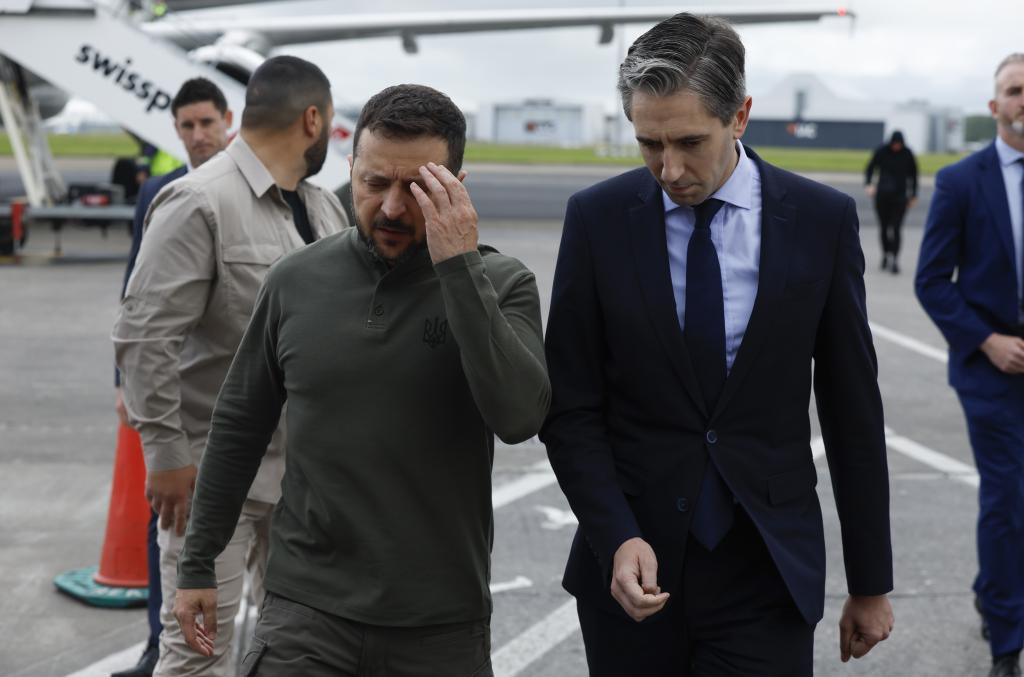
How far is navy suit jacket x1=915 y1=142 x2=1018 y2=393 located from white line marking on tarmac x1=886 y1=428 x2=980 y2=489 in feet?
10.5

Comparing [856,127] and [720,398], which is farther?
[856,127]

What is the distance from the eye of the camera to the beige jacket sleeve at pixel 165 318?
3.79m

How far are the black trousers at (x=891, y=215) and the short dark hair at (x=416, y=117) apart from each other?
17.2 meters

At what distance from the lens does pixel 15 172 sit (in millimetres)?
40562

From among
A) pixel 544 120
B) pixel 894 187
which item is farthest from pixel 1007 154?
pixel 544 120

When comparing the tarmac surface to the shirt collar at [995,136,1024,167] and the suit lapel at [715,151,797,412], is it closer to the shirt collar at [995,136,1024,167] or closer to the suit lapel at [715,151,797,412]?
the shirt collar at [995,136,1024,167]

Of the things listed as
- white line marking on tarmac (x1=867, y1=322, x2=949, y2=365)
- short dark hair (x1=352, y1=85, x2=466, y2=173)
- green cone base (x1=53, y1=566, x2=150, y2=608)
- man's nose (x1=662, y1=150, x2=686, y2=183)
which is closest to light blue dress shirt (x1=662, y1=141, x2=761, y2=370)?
man's nose (x1=662, y1=150, x2=686, y2=183)

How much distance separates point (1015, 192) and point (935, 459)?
3.99m

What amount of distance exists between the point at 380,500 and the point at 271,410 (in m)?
0.39

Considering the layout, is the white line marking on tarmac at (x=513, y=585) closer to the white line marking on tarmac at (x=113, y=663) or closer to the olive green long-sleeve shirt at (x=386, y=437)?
the white line marking on tarmac at (x=113, y=663)

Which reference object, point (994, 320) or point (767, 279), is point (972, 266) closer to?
point (994, 320)

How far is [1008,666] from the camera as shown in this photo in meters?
4.89

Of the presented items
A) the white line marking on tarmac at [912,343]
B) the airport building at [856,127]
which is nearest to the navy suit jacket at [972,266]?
the white line marking on tarmac at [912,343]

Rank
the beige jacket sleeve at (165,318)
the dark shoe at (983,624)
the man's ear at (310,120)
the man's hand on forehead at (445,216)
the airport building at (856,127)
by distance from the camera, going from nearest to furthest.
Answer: the man's hand on forehead at (445,216)
the beige jacket sleeve at (165,318)
the man's ear at (310,120)
the dark shoe at (983,624)
the airport building at (856,127)
